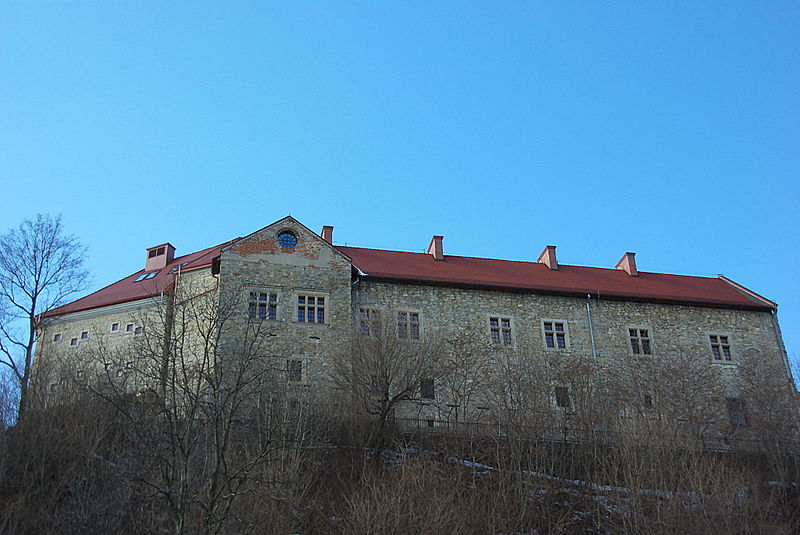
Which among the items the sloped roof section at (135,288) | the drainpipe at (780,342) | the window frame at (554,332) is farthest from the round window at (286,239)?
the drainpipe at (780,342)

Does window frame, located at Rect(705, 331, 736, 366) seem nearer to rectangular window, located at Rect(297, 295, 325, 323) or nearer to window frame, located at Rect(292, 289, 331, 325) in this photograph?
window frame, located at Rect(292, 289, 331, 325)

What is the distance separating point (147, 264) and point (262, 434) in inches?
795

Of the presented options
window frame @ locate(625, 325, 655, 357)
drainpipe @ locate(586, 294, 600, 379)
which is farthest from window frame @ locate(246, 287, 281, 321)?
window frame @ locate(625, 325, 655, 357)

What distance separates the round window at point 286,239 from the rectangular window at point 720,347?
20.2 metres

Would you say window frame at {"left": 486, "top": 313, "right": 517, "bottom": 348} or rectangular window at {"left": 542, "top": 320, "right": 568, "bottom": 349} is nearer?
window frame at {"left": 486, "top": 313, "right": 517, "bottom": 348}

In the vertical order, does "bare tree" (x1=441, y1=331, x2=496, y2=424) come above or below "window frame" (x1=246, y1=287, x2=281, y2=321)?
below

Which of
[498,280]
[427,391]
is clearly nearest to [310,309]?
[427,391]

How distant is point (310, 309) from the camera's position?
34.9 m

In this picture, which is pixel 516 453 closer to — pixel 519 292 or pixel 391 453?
pixel 391 453

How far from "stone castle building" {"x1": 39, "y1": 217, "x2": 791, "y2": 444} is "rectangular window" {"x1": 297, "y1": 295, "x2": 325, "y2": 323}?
4cm

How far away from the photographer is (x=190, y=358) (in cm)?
3453

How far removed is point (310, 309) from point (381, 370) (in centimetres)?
585

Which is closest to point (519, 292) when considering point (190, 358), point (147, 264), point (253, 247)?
point (253, 247)

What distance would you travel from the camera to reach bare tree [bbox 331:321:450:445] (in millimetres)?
30109
